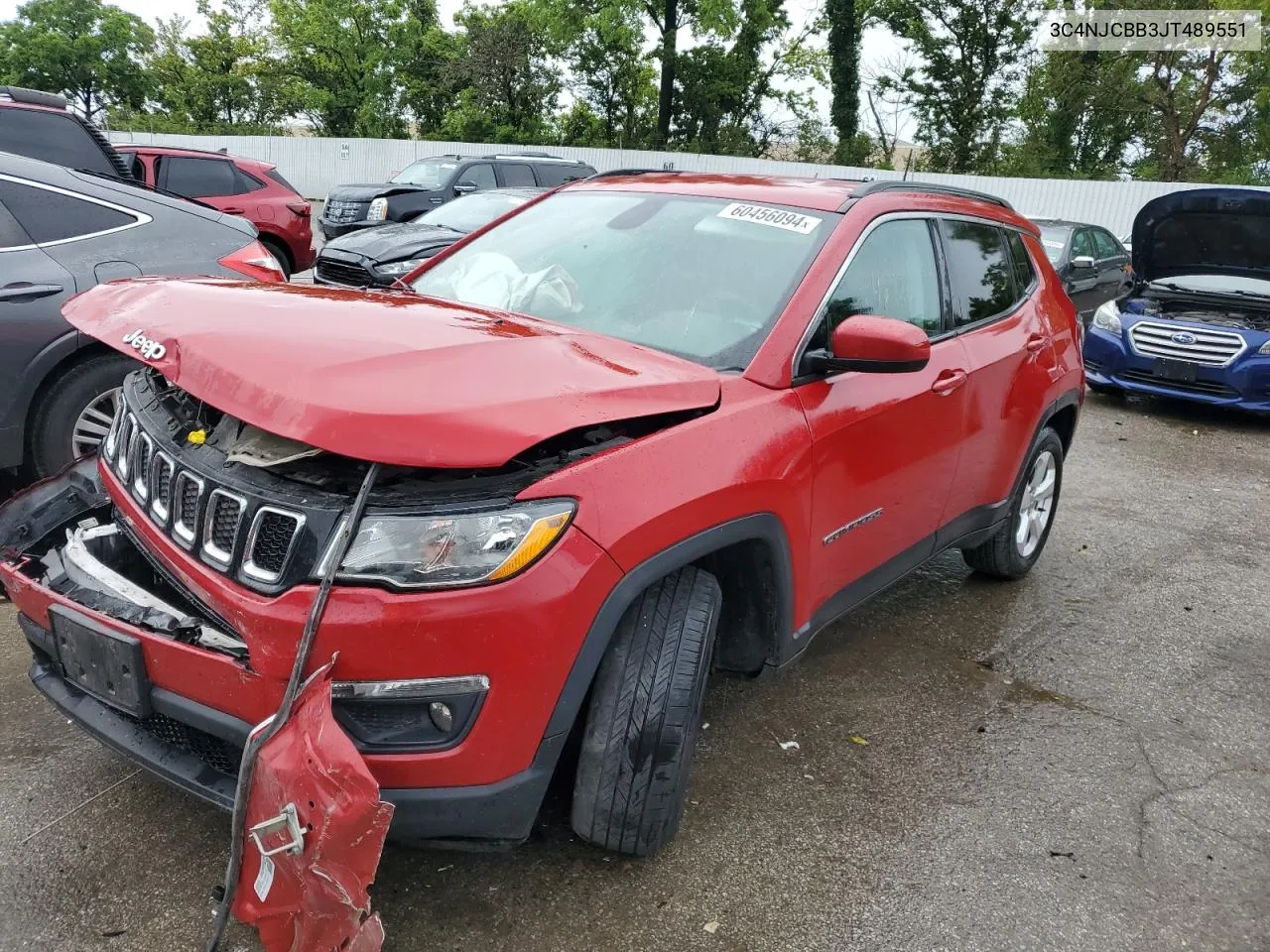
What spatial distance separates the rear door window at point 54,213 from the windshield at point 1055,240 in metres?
9.84

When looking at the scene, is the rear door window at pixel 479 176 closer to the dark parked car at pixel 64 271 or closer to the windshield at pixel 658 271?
the dark parked car at pixel 64 271

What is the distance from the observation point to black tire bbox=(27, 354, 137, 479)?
4059mm

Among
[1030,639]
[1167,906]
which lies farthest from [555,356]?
[1030,639]

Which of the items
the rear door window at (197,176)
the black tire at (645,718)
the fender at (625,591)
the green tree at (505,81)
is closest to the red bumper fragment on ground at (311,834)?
the fender at (625,591)

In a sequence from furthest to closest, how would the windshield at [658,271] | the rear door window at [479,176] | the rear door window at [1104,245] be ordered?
the rear door window at [479,176] → the rear door window at [1104,245] → the windshield at [658,271]

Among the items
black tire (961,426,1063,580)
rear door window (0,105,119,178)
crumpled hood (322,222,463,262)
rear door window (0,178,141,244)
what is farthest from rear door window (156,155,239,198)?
black tire (961,426,1063,580)

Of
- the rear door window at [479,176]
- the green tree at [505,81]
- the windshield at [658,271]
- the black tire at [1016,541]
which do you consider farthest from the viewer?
the green tree at [505,81]

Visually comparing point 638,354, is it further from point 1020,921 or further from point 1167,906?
point 1167,906

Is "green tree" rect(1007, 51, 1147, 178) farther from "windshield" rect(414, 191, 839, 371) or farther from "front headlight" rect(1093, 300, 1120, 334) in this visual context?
"windshield" rect(414, 191, 839, 371)

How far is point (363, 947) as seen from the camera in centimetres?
192

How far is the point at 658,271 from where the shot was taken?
3072 mm

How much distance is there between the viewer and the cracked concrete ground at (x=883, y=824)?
7.59ft

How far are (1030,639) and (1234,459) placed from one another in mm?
4629

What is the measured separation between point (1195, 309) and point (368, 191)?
11.0 metres
